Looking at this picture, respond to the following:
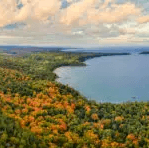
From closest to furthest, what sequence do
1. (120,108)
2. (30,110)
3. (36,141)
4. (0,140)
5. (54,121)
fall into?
(0,140), (36,141), (54,121), (30,110), (120,108)

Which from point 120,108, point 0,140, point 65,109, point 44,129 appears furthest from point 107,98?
point 0,140

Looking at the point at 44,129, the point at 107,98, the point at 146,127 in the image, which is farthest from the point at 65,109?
the point at 107,98

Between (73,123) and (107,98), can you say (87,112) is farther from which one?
(107,98)

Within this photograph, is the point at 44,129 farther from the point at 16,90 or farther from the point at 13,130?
the point at 16,90

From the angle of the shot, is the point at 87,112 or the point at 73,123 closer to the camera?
the point at 73,123

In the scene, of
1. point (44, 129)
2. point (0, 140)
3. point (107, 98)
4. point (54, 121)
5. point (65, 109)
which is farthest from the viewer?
point (107, 98)

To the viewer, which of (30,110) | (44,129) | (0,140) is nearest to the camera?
(0,140)

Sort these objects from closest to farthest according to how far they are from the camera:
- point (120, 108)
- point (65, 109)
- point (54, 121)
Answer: point (54, 121) < point (65, 109) < point (120, 108)

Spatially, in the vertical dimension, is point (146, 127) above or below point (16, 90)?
below

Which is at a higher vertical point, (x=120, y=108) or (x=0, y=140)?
(x=0, y=140)
